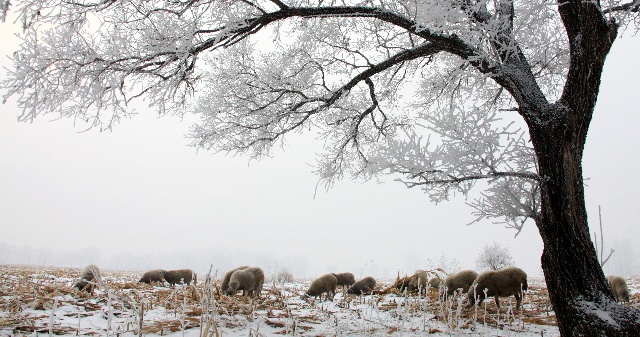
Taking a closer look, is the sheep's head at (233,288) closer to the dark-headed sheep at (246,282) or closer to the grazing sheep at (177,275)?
the dark-headed sheep at (246,282)

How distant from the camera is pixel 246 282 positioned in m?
6.00

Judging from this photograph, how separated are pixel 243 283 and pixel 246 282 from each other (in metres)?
0.05

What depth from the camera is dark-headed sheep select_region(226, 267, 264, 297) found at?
230 inches

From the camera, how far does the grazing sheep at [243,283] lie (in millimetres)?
5832

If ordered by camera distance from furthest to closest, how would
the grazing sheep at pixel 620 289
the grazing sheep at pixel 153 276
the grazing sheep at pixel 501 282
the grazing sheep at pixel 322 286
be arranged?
the grazing sheep at pixel 153 276, the grazing sheep at pixel 620 289, the grazing sheep at pixel 322 286, the grazing sheep at pixel 501 282

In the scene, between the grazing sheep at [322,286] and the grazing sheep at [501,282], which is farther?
the grazing sheep at [322,286]

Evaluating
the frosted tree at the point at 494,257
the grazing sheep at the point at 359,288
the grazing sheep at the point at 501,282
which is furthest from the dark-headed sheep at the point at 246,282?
the frosted tree at the point at 494,257

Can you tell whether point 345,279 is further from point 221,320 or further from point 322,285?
point 221,320

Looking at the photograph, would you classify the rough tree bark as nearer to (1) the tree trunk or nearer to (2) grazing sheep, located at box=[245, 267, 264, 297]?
(1) the tree trunk

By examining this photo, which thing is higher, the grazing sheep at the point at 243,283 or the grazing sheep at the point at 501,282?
the grazing sheep at the point at 501,282

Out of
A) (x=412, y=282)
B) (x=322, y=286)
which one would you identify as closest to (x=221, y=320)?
(x=322, y=286)

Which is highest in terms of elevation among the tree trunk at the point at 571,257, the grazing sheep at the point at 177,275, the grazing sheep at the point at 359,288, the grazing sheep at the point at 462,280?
the tree trunk at the point at 571,257

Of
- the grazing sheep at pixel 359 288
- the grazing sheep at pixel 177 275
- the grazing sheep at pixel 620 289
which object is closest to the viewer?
the grazing sheep at pixel 359 288

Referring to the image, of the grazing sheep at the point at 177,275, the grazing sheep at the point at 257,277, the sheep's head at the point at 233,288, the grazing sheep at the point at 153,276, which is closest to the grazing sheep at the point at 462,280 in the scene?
the grazing sheep at the point at 257,277
